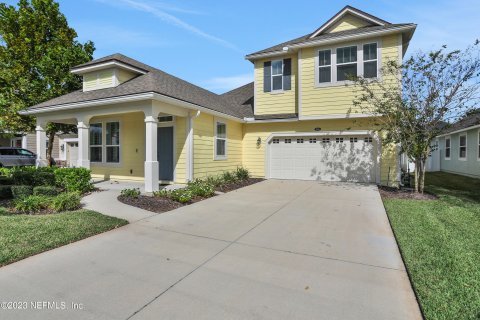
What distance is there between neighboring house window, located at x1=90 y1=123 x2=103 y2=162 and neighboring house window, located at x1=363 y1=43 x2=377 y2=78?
12105 mm

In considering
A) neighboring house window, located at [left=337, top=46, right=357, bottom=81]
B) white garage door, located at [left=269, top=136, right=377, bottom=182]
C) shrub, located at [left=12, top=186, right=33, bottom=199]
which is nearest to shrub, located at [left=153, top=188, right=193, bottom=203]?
shrub, located at [left=12, top=186, right=33, bottom=199]

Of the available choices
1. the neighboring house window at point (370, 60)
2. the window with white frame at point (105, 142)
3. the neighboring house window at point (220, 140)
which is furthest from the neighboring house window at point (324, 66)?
the window with white frame at point (105, 142)

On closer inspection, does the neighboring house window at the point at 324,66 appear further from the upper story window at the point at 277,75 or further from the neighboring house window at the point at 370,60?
the upper story window at the point at 277,75

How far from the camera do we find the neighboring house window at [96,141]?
1260cm

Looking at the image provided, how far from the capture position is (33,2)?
15078 mm

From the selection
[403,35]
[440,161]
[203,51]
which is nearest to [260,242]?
[403,35]

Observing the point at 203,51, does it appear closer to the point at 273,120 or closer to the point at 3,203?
the point at 273,120

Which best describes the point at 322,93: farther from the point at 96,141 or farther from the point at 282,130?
the point at 96,141

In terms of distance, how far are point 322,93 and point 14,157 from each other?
61.3ft

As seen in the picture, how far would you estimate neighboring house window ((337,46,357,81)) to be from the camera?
10.8 m

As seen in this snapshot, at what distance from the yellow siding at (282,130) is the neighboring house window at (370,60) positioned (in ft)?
6.39

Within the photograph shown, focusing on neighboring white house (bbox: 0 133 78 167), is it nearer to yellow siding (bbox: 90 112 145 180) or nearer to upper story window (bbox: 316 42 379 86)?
yellow siding (bbox: 90 112 145 180)

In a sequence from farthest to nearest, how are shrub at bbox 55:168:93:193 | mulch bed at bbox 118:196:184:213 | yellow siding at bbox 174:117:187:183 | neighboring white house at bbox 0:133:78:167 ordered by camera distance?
neighboring white house at bbox 0:133:78:167 < yellow siding at bbox 174:117:187:183 < shrub at bbox 55:168:93:193 < mulch bed at bbox 118:196:184:213

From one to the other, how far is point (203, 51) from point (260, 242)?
11.3 metres
